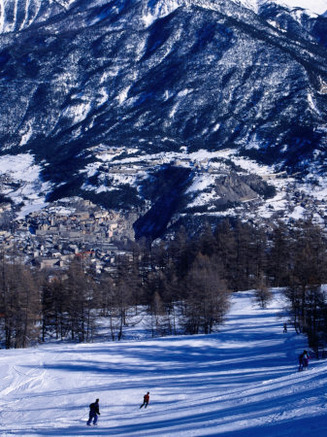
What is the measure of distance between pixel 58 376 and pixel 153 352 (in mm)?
6118

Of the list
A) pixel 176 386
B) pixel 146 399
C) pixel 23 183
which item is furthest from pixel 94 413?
pixel 23 183

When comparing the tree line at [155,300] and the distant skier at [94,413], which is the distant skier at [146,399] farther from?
the tree line at [155,300]

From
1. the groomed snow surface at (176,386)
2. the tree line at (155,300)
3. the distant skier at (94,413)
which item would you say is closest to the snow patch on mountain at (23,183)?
the tree line at (155,300)

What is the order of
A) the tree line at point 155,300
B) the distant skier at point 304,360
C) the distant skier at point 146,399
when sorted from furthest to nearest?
the tree line at point 155,300, the distant skier at point 304,360, the distant skier at point 146,399

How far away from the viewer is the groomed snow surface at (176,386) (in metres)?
17.0

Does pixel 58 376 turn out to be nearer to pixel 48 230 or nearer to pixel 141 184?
pixel 48 230

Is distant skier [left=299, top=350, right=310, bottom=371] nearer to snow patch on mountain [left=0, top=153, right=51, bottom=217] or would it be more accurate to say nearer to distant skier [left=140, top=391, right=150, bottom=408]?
distant skier [left=140, top=391, right=150, bottom=408]

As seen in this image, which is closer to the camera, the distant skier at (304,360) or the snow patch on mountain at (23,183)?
the distant skier at (304,360)

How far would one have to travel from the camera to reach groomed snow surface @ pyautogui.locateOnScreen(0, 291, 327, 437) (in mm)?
17000

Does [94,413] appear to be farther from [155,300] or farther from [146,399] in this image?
[155,300]

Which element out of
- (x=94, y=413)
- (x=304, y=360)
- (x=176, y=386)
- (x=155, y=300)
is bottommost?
(x=176, y=386)

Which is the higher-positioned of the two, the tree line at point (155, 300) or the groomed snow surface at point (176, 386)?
the tree line at point (155, 300)

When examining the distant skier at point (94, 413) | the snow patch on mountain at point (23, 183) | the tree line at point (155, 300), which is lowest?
the distant skier at point (94, 413)

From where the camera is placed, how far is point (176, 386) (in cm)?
2492
